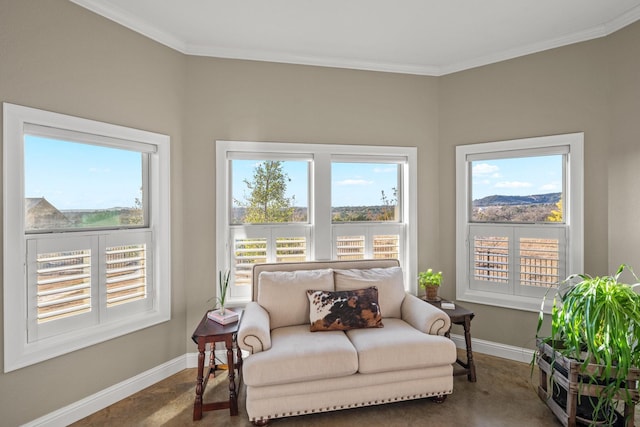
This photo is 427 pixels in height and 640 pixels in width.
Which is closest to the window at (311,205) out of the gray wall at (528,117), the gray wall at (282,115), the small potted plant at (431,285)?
the gray wall at (282,115)

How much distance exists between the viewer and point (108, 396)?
248 centimetres

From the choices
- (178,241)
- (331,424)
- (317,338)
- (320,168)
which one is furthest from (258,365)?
(320,168)

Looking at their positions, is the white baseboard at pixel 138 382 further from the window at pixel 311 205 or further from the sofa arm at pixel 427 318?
the sofa arm at pixel 427 318

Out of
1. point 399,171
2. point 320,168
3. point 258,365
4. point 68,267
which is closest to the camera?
point 258,365

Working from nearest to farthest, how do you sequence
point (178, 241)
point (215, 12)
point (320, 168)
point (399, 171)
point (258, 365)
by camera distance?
point (258, 365), point (215, 12), point (178, 241), point (320, 168), point (399, 171)

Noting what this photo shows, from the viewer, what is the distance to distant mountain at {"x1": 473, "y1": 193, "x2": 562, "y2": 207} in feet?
10.1

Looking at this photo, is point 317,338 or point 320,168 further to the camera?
point 320,168

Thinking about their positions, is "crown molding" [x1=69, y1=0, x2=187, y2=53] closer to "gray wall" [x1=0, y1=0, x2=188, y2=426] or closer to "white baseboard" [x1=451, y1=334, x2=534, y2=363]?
"gray wall" [x1=0, y1=0, x2=188, y2=426]

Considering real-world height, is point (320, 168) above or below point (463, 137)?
below

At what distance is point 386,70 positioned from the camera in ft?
11.3

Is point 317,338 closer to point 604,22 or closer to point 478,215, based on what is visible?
point 478,215

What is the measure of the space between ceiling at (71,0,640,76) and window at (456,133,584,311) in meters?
0.89

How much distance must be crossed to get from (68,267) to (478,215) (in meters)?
3.59

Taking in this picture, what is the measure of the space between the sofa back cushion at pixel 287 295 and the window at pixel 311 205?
0.48 meters
